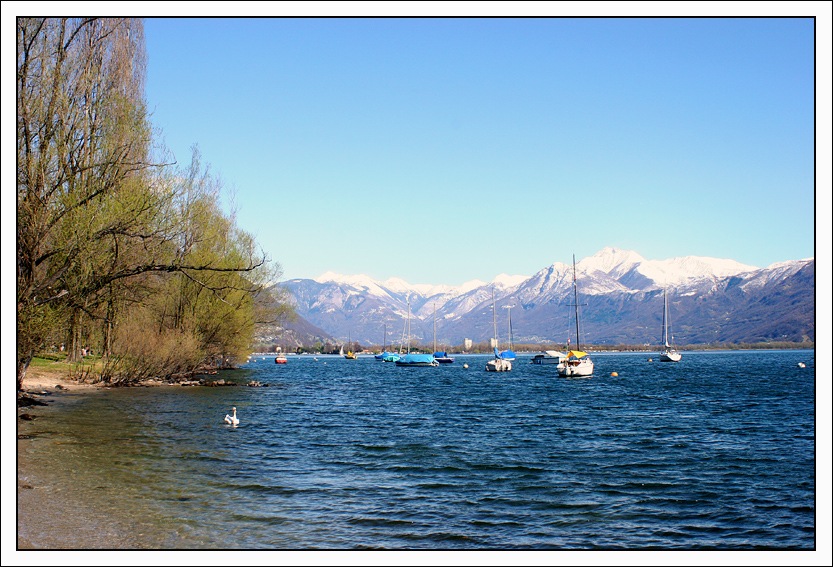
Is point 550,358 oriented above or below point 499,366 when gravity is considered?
below

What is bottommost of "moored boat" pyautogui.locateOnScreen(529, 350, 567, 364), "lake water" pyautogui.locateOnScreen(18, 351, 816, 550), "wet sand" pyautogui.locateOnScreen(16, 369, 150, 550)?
"moored boat" pyautogui.locateOnScreen(529, 350, 567, 364)

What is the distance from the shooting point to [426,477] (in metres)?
17.7

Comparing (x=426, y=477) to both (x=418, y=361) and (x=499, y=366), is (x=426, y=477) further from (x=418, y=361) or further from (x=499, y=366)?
(x=418, y=361)

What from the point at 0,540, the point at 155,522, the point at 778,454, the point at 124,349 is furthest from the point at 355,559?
the point at 124,349

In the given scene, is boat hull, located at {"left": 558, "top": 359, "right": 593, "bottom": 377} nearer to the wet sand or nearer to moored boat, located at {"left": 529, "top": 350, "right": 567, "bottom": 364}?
moored boat, located at {"left": 529, "top": 350, "right": 567, "bottom": 364}

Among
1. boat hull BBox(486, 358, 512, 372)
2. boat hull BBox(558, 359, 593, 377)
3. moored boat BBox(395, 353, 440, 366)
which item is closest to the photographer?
boat hull BBox(558, 359, 593, 377)

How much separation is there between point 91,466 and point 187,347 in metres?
30.7

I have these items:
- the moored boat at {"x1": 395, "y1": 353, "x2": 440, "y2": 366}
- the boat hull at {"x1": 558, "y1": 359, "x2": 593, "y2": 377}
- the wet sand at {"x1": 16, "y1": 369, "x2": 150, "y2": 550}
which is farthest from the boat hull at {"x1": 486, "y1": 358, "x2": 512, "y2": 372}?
the wet sand at {"x1": 16, "y1": 369, "x2": 150, "y2": 550}

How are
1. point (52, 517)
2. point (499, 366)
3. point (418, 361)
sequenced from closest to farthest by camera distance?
point (52, 517) → point (499, 366) → point (418, 361)

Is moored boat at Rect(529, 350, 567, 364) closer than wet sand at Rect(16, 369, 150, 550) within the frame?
No

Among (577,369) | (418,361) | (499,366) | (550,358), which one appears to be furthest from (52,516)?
(550,358)

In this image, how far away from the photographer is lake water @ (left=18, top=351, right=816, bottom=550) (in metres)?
12.2

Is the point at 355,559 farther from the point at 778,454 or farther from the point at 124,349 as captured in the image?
the point at 124,349

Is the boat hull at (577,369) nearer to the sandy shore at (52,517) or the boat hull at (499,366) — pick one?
the boat hull at (499,366)
